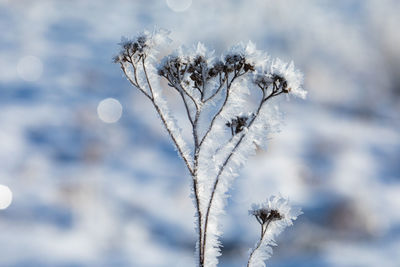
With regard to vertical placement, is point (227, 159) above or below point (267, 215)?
above

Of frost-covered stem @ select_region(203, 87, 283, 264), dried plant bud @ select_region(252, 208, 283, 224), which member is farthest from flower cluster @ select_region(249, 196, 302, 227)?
frost-covered stem @ select_region(203, 87, 283, 264)

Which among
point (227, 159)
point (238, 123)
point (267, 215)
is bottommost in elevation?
point (267, 215)

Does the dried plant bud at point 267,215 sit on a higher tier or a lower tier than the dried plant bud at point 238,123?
lower

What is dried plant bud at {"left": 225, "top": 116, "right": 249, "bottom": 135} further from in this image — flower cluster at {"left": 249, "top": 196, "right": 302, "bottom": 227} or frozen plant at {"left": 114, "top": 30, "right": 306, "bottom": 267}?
flower cluster at {"left": 249, "top": 196, "right": 302, "bottom": 227}

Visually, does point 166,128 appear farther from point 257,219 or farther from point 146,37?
point 257,219

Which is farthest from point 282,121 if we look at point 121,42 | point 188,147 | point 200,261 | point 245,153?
point 121,42

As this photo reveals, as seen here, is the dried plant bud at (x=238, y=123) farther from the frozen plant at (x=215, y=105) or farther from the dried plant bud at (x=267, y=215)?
the dried plant bud at (x=267, y=215)

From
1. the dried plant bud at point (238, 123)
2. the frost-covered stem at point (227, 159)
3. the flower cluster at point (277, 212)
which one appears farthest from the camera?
the dried plant bud at point (238, 123)

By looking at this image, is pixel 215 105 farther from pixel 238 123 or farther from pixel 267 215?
pixel 267 215

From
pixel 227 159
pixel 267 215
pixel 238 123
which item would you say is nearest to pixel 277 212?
pixel 267 215

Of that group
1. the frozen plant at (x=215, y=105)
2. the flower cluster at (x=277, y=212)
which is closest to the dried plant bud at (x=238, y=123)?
the frozen plant at (x=215, y=105)
